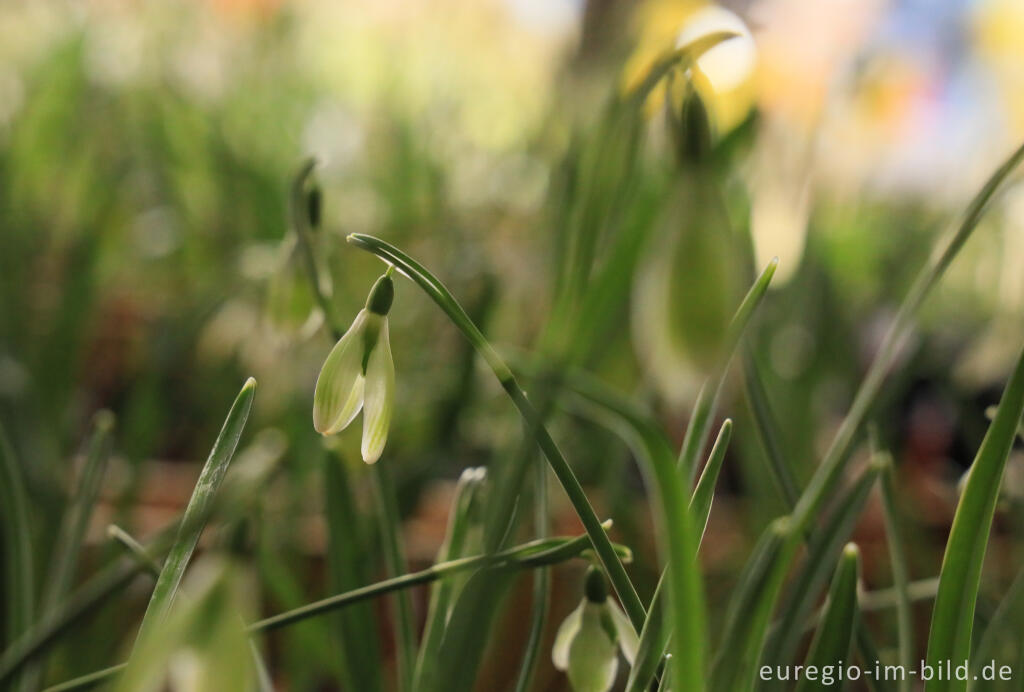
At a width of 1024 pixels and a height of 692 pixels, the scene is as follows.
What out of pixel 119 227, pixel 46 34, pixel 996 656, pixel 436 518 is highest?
pixel 46 34

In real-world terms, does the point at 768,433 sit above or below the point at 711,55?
below

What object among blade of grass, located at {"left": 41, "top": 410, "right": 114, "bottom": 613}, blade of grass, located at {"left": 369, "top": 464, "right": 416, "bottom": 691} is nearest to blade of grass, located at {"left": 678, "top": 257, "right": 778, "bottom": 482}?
blade of grass, located at {"left": 369, "top": 464, "right": 416, "bottom": 691}

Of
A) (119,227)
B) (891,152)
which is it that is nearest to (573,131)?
(119,227)

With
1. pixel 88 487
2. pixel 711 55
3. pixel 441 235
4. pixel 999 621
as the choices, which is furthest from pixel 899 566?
pixel 441 235

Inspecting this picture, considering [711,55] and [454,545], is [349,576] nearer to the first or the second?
[454,545]

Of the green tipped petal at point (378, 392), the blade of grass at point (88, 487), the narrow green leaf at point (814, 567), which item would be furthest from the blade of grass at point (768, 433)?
the blade of grass at point (88, 487)

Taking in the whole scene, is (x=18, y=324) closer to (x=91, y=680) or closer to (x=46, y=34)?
(x=91, y=680)
